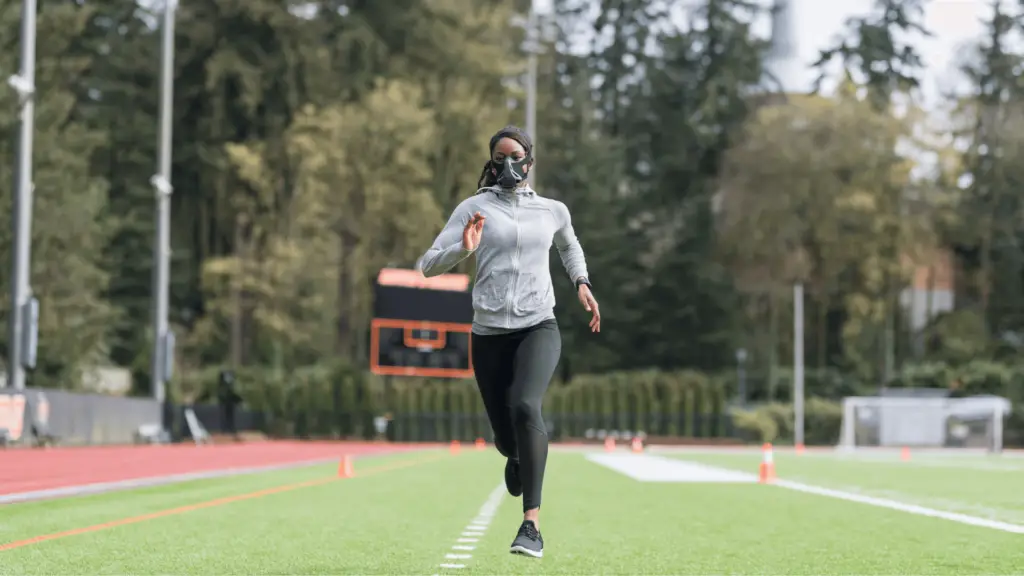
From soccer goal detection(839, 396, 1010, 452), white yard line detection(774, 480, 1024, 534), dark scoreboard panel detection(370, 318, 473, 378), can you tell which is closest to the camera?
white yard line detection(774, 480, 1024, 534)

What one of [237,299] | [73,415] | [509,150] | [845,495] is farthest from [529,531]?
[237,299]

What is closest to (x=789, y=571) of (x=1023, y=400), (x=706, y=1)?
(x=1023, y=400)

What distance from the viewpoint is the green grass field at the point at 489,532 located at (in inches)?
362

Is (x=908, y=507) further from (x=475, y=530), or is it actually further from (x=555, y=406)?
(x=555, y=406)

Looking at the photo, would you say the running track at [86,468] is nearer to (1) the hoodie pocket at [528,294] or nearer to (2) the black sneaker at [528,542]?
(2) the black sneaker at [528,542]

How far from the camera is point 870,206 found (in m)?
63.9

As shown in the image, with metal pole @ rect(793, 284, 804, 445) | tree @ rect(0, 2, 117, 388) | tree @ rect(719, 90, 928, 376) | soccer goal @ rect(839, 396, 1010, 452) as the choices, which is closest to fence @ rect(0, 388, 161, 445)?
tree @ rect(0, 2, 117, 388)

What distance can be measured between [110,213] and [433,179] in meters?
14.9

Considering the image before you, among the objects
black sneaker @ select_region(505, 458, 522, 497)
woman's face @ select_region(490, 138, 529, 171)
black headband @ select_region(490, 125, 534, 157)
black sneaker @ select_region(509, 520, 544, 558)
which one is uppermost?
black headband @ select_region(490, 125, 534, 157)

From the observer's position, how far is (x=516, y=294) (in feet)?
28.5

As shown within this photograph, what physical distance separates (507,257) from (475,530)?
3.79 meters

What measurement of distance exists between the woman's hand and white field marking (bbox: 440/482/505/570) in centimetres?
180

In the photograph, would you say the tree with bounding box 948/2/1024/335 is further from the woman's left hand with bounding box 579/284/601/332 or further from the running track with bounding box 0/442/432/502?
the woman's left hand with bounding box 579/284/601/332

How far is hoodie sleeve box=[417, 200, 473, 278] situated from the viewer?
27.9 ft
